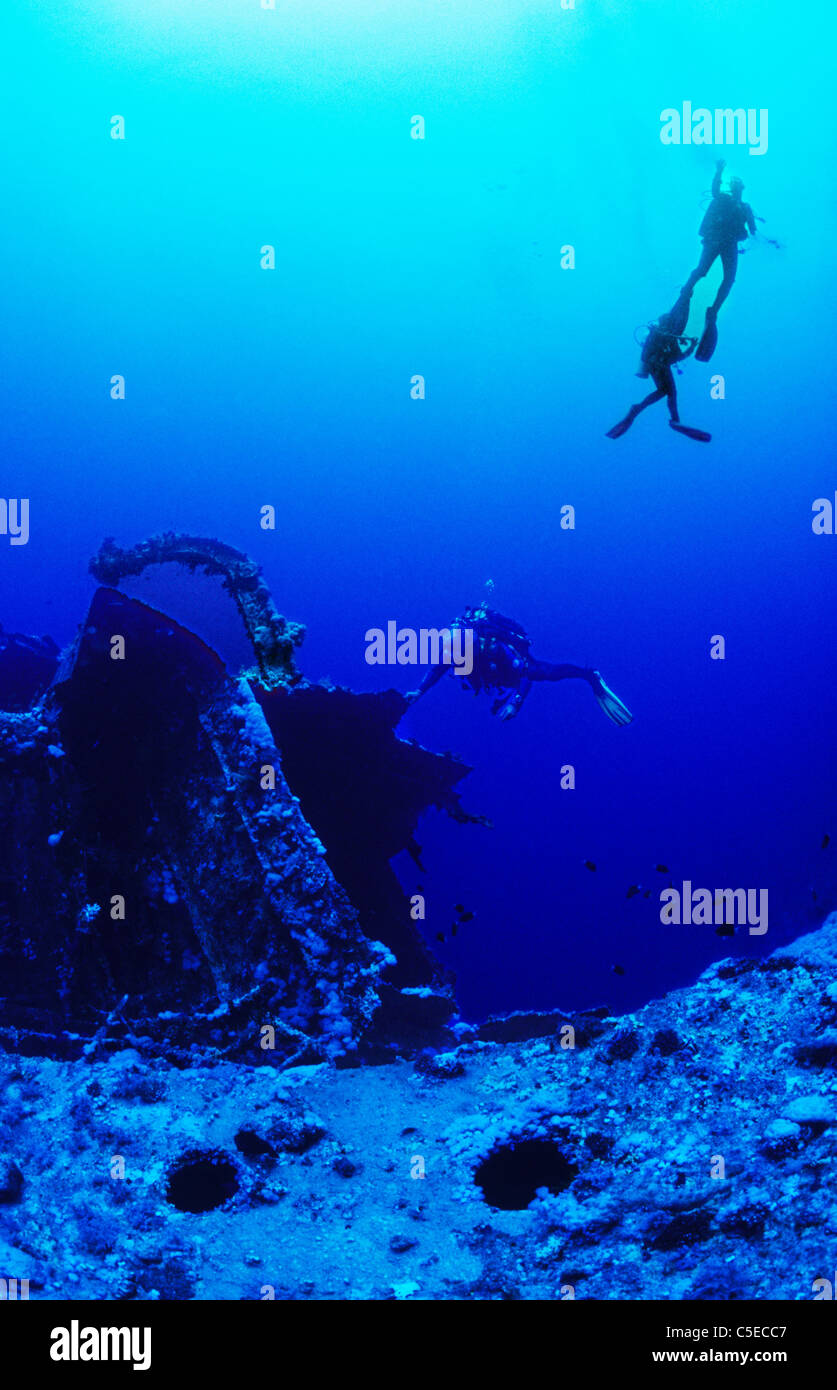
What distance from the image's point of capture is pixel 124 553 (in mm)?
8531

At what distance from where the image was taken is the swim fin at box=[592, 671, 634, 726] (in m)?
10.1

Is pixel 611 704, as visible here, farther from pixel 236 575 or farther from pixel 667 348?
pixel 236 575

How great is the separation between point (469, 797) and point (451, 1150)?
81.2 meters

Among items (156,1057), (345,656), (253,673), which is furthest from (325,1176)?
(345,656)

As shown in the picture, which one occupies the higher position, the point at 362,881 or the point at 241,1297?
the point at 362,881

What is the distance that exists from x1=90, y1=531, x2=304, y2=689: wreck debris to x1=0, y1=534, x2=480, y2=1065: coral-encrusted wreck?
0.03m

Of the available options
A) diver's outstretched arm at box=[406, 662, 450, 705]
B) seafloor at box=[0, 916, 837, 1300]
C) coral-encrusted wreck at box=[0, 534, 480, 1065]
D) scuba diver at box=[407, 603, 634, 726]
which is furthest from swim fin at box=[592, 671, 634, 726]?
coral-encrusted wreck at box=[0, 534, 480, 1065]

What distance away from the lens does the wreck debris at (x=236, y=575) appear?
22.3ft

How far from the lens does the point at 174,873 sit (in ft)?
23.8

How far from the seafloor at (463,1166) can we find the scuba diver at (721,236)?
5.63 metres

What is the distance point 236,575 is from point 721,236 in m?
5.17

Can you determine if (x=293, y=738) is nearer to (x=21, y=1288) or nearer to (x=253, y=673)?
(x=253, y=673)

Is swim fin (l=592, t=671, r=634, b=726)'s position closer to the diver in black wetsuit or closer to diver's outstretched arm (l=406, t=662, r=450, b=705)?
diver's outstretched arm (l=406, t=662, r=450, b=705)

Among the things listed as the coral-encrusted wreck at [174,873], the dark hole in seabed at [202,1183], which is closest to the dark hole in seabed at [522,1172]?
the coral-encrusted wreck at [174,873]
